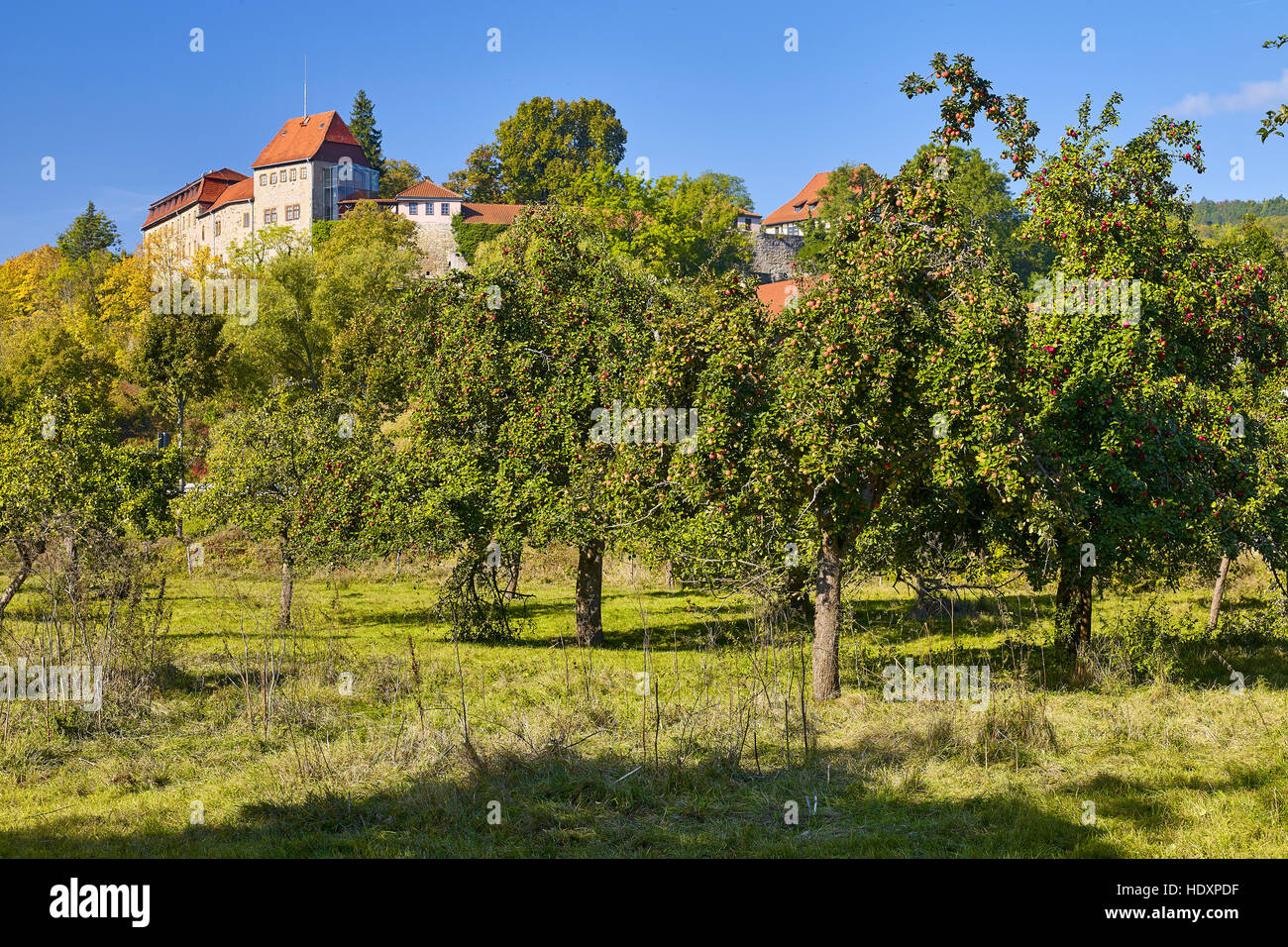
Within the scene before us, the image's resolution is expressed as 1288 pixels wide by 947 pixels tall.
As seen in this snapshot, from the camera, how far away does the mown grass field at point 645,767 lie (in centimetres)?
995

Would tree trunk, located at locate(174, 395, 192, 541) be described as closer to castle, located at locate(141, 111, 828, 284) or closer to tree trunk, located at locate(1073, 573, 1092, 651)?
tree trunk, located at locate(1073, 573, 1092, 651)

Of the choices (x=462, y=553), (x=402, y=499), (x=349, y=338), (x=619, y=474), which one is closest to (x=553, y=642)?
(x=462, y=553)

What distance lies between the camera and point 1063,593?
19594mm

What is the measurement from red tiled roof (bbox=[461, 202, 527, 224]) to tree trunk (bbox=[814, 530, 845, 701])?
90161mm

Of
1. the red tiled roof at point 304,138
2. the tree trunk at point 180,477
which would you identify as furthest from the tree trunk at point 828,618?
the red tiled roof at point 304,138

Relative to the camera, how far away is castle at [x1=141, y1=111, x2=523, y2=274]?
342 ft

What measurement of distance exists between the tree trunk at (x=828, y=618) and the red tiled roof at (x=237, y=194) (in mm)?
116518

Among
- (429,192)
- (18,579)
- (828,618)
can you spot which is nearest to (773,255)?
(429,192)

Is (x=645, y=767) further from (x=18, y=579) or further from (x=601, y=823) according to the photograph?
(x=18, y=579)

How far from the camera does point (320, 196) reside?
370 feet

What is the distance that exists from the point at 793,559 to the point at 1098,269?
6.98 meters

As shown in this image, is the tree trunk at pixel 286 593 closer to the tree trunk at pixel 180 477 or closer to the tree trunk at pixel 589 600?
the tree trunk at pixel 180 477

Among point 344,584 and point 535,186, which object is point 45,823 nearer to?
point 344,584

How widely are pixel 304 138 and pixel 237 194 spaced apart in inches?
496
